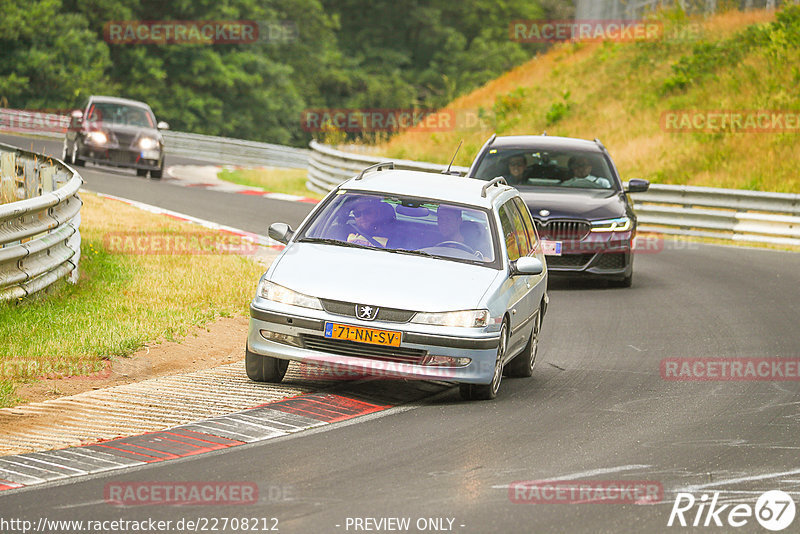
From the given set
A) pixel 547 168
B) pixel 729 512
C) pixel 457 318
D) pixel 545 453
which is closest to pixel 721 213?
pixel 547 168

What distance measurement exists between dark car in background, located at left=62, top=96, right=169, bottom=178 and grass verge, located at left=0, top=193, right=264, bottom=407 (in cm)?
1181

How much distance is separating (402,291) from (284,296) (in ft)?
2.79

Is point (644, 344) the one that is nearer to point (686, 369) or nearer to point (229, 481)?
point (686, 369)

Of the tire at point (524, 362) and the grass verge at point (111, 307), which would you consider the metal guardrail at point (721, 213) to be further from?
the tire at point (524, 362)

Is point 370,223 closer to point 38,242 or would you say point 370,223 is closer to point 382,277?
point 382,277

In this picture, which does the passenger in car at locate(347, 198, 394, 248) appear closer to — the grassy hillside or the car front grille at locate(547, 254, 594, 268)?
the car front grille at locate(547, 254, 594, 268)

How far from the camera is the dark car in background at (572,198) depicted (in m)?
15.7

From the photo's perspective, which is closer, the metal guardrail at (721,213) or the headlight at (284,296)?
the headlight at (284,296)

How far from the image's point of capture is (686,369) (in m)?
11.2

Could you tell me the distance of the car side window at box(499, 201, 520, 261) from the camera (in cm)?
1013

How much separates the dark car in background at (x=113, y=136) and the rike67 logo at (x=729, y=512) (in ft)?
78.0

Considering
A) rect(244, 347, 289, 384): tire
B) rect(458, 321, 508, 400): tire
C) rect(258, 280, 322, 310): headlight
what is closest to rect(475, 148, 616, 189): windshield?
rect(458, 321, 508, 400): tire

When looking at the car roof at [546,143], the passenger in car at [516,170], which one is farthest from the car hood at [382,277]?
the car roof at [546,143]

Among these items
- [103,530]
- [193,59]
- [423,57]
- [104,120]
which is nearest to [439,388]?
[103,530]
